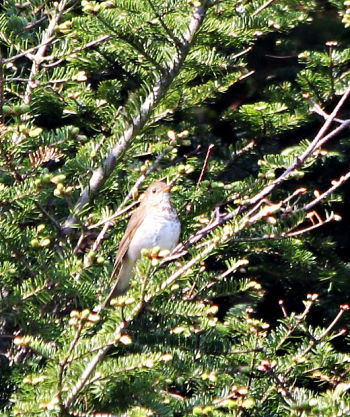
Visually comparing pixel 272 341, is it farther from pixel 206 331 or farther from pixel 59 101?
pixel 59 101

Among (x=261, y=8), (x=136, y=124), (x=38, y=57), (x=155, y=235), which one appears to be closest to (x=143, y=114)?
(x=136, y=124)

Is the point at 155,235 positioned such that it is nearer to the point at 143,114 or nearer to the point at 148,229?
the point at 148,229

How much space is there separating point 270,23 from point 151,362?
1.83 meters

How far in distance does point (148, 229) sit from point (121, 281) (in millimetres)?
745

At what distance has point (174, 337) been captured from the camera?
339cm

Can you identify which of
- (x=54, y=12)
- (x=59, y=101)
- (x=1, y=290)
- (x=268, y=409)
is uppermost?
(x=54, y=12)

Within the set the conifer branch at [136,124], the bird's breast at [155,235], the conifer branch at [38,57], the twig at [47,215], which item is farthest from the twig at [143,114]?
the bird's breast at [155,235]

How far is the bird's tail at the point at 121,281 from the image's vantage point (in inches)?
131

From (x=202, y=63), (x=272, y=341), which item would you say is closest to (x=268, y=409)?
(x=272, y=341)

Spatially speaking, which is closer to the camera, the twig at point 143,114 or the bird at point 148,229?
the twig at point 143,114

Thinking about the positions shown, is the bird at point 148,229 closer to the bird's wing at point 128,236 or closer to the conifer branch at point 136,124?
the bird's wing at point 128,236

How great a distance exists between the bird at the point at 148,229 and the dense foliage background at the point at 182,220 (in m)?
0.10

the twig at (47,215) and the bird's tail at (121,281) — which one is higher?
the twig at (47,215)

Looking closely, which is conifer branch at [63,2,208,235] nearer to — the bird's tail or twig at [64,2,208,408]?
twig at [64,2,208,408]
